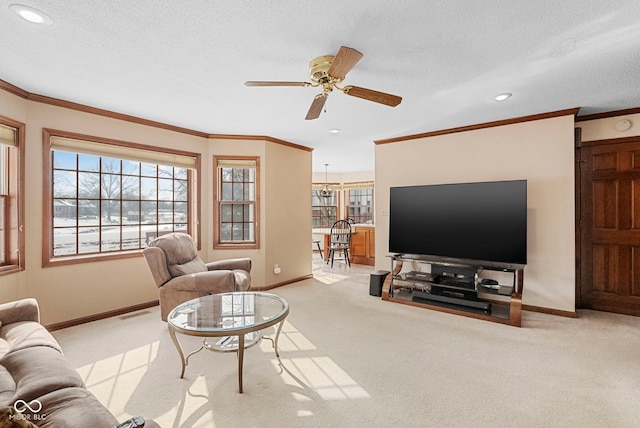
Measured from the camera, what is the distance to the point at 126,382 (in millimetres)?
2273

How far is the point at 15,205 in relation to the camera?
3.08 meters

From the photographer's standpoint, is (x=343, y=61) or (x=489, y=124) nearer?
(x=343, y=61)

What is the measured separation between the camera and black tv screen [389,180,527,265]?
3645 mm

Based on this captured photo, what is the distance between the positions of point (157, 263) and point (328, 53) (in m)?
2.59

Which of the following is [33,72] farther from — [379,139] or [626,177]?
[626,177]

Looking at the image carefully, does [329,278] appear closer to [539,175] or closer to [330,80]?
[539,175]

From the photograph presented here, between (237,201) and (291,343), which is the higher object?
(237,201)

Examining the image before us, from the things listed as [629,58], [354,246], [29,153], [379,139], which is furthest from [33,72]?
[354,246]

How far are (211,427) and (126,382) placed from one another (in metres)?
0.91

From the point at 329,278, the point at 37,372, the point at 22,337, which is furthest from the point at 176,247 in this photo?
the point at 329,278

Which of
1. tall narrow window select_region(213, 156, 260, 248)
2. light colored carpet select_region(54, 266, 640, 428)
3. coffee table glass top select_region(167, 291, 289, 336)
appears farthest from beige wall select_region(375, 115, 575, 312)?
coffee table glass top select_region(167, 291, 289, 336)

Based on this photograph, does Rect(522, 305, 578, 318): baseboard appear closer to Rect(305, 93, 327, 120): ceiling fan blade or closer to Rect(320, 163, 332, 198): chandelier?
Rect(305, 93, 327, 120): ceiling fan blade

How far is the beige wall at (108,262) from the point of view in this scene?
3.18 m

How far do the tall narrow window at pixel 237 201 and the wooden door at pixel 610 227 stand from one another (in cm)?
443
